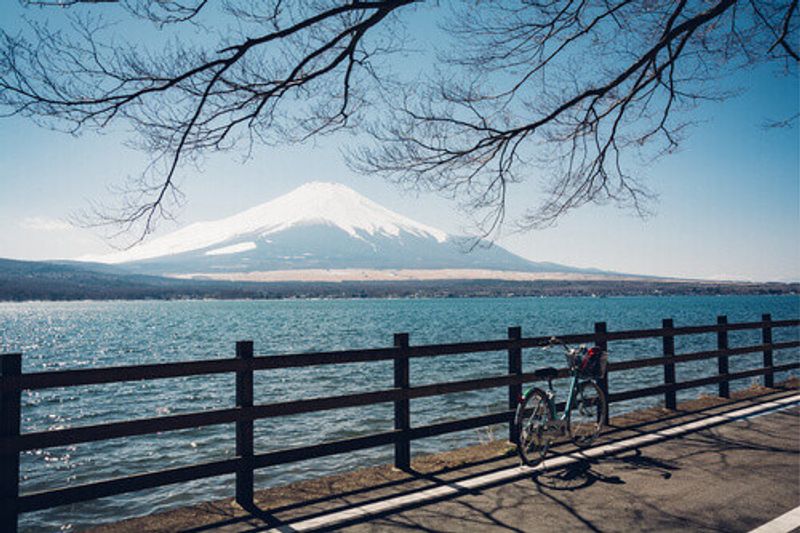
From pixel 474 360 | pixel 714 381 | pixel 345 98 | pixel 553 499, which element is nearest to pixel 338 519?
pixel 553 499

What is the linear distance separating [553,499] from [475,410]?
10.8 meters

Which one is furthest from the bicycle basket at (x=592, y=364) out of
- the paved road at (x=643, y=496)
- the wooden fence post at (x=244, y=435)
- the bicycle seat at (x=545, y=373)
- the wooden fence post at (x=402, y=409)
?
the wooden fence post at (x=244, y=435)

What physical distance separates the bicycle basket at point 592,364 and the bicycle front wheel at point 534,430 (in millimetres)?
832

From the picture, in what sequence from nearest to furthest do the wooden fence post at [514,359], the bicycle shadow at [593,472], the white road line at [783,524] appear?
the white road line at [783,524] → the bicycle shadow at [593,472] → the wooden fence post at [514,359]

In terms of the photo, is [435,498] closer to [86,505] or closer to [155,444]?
[86,505]

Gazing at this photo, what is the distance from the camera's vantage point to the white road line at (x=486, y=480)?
4.74 m

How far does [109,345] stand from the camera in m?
55.4

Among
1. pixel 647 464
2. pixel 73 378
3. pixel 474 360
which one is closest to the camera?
pixel 73 378

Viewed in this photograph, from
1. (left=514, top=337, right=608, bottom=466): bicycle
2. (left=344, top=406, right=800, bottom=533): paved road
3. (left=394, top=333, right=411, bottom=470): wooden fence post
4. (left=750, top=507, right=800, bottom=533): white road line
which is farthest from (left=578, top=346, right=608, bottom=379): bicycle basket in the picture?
(left=750, top=507, right=800, bottom=533): white road line

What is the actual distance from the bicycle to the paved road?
15.8 inches

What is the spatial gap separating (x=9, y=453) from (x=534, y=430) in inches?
186

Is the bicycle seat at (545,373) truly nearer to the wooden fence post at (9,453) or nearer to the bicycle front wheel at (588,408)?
the bicycle front wheel at (588,408)

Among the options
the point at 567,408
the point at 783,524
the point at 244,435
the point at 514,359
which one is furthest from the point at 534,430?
the point at 244,435

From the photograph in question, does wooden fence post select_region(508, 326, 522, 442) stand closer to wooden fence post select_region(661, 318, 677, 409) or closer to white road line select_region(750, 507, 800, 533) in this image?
white road line select_region(750, 507, 800, 533)
